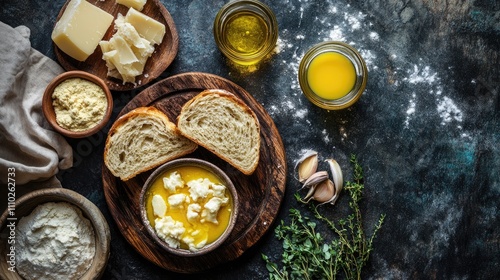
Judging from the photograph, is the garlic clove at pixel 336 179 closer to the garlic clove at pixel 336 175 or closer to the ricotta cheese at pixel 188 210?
the garlic clove at pixel 336 175

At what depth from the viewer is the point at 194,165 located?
3.01m

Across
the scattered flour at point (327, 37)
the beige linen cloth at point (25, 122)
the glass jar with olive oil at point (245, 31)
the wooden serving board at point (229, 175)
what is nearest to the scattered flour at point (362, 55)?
the scattered flour at point (327, 37)

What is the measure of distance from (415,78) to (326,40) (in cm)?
54

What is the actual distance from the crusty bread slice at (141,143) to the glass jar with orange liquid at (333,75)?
0.73 meters

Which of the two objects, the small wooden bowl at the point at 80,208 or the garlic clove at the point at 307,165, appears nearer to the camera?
the small wooden bowl at the point at 80,208

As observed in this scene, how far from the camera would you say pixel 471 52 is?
10.8 ft

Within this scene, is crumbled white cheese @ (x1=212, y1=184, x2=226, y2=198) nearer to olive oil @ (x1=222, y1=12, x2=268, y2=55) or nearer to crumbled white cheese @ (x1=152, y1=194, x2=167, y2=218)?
crumbled white cheese @ (x1=152, y1=194, x2=167, y2=218)

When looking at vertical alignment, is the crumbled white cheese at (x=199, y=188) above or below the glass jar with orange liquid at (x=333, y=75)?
below

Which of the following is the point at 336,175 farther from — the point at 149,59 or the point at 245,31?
the point at 149,59

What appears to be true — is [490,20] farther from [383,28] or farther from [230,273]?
[230,273]

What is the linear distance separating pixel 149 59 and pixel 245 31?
55 cm

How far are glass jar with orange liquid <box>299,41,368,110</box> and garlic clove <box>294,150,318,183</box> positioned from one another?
0.91ft

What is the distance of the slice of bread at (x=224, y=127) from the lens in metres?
3.05

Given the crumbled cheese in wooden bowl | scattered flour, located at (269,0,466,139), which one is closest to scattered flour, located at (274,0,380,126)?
scattered flour, located at (269,0,466,139)
